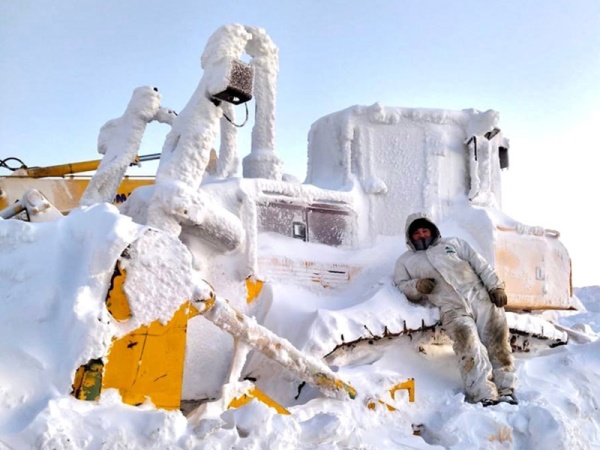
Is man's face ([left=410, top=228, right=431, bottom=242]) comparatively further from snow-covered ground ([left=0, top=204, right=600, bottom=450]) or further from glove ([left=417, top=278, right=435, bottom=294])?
snow-covered ground ([left=0, top=204, right=600, bottom=450])

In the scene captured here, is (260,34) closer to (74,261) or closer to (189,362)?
(189,362)

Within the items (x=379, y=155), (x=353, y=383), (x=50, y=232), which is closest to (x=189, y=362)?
(x=353, y=383)

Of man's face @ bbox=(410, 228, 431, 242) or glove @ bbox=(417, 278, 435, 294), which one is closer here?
glove @ bbox=(417, 278, 435, 294)

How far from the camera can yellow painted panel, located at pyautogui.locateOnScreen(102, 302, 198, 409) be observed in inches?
94.8

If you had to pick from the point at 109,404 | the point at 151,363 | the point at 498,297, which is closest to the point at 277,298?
the point at 498,297

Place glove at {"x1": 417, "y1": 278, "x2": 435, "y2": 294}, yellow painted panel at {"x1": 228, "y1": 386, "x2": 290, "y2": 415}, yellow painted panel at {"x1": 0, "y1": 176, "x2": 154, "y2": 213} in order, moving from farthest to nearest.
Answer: yellow painted panel at {"x1": 0, "y1": 176, "x2": 154, "y2": 213}, glove at {"x1": 417, "y1": 278, "x2": 435, "y2": 294}, yellow painted panel at {"x1": 228, "y1": 386, "x2": 290, "y2": 415}

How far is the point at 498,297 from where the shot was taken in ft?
15.5

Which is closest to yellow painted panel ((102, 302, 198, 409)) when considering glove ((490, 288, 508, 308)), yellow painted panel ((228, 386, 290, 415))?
yellow painted panel ((228, 386, 290, 415))

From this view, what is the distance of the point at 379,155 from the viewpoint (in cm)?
595

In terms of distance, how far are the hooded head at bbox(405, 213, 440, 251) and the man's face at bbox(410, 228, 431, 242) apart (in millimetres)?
11

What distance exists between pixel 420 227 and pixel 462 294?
0.61 m

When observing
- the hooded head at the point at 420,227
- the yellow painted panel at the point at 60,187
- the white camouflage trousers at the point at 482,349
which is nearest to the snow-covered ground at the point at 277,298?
the white camouflage trousers at the point at 482,349

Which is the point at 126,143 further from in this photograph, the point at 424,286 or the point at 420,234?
the point at 424,286

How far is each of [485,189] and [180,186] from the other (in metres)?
3.47
